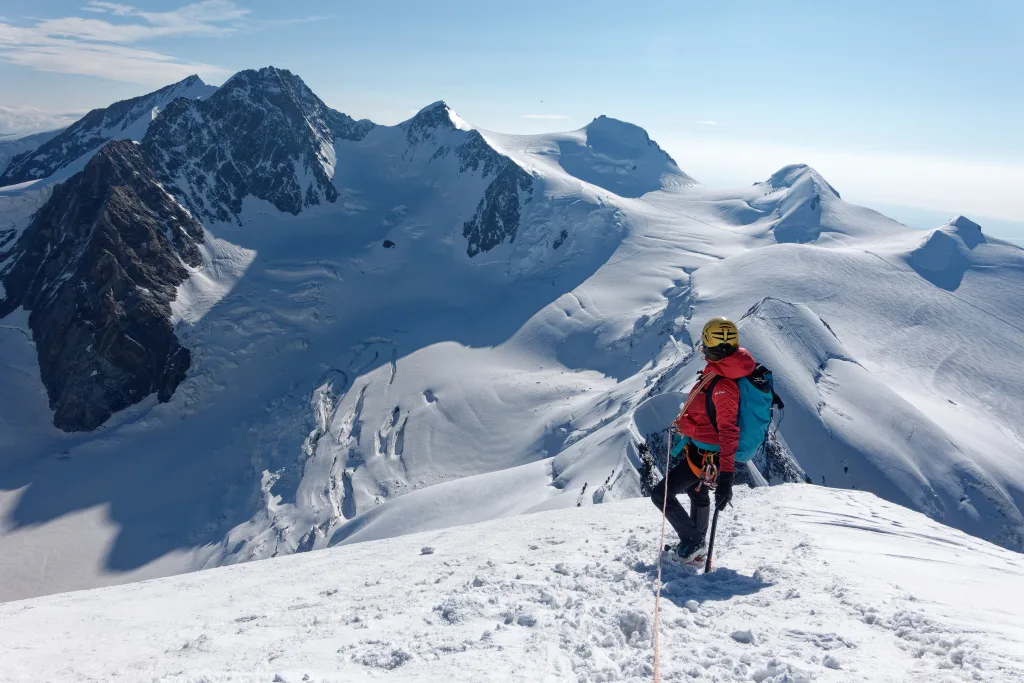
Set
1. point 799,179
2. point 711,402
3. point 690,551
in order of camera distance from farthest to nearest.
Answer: point 799,179, point 690,551, point 711,402

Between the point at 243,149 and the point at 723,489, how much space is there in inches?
4978

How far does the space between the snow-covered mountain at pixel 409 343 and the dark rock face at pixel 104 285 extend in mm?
391

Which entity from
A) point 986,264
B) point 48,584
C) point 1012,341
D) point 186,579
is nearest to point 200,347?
point 48,584

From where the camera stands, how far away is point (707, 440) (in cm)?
799

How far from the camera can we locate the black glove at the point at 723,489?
310 inches

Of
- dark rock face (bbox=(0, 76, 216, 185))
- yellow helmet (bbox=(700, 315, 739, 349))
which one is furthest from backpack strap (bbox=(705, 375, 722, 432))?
dark rock face (bbox=(0, 76, 216, 185))

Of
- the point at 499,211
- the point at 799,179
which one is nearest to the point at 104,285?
the point at 499,211

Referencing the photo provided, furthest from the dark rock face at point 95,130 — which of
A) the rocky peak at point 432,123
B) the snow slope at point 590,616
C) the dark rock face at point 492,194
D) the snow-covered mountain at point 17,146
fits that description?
the snow slope at point 590,616

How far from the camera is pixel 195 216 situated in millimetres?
96562

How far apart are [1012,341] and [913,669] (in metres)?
75.3

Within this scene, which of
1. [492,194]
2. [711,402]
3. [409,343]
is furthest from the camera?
[492,194]

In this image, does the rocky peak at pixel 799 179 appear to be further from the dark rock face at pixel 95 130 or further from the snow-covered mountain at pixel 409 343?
the dark rock face at pixel 95 130

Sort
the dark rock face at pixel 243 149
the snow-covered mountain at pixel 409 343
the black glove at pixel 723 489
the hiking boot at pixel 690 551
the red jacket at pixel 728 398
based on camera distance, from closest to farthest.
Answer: the red jacket at pixel 728 398 → the black glove at pixel 723 489 → the hiking boot at pixel 690 551 → the snow-covered mountain at pixel 409 343 → the dark rock face at pixel 243 149

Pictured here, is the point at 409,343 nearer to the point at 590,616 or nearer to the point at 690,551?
the point at 690,551
